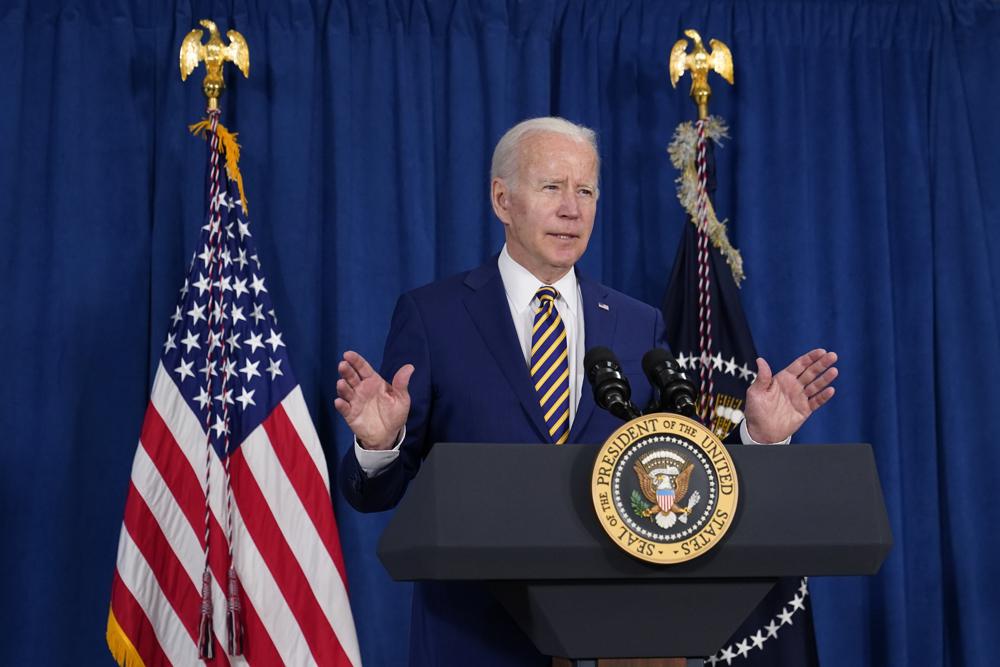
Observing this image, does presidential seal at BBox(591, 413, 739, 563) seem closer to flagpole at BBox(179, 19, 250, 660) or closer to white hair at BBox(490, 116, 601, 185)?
white hair at BBox(490, 116, 601, 185)

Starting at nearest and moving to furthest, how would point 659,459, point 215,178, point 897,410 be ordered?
point 659,459
point 215,178
point 897,410

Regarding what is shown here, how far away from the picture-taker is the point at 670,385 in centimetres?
152

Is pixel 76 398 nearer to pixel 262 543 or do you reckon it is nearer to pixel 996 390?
pixel 262 543

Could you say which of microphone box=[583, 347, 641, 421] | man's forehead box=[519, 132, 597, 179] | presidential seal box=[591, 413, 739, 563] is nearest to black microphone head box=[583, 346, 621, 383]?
microphone box=[583, 347, 641, 421]

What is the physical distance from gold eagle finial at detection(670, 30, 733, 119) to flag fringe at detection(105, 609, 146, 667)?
2.28 meters

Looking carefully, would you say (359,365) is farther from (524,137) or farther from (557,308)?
(524,137)

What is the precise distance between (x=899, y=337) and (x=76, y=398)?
2669mm

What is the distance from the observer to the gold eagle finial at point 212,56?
11.5ft

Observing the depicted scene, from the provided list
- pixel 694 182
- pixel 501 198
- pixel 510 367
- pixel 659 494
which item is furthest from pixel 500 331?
pixel 694 182

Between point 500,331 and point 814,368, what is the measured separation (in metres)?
0.57

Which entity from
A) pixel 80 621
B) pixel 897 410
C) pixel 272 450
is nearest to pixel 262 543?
pixel 272 450

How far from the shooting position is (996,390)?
3.86m

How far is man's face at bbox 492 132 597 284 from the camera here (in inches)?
89.1

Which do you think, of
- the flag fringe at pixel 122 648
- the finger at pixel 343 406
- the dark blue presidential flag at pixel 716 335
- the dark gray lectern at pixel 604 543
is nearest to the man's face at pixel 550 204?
the finger at pixel 343 406
